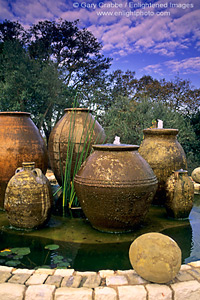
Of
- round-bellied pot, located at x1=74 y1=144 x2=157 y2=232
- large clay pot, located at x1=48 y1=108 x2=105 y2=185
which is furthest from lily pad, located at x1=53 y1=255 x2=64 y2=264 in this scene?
large clay pot, located at x1=48 y1=108 x2=105 y2=185

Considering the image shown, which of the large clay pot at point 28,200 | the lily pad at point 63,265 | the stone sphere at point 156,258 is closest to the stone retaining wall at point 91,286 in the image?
the stone sphere at point 156,258

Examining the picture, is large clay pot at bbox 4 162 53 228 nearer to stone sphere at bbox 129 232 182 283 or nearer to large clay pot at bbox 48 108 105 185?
large clay pot at bbox 48 108 105 185

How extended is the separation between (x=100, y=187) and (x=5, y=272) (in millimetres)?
1281

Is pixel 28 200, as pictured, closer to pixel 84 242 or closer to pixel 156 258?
pixel 84 242

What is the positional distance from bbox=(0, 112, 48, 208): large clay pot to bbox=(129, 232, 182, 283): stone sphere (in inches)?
96.6

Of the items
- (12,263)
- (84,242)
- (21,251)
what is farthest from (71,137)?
(12,263)

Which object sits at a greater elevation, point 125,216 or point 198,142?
point 198,142

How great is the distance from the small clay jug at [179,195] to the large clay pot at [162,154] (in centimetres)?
46

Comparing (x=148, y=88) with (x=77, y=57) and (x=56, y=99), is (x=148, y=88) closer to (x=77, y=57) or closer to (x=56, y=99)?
(x=77, y=57)

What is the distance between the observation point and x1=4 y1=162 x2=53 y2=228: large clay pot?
3.45m

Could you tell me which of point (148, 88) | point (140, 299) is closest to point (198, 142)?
point (148, 88)

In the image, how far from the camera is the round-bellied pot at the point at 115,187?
3225 millimetres

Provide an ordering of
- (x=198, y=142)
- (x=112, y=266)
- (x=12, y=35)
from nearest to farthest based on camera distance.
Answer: (x=112, y=266)
(x=198, y=142)
(x=12, y=35)

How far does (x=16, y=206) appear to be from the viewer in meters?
3.47
